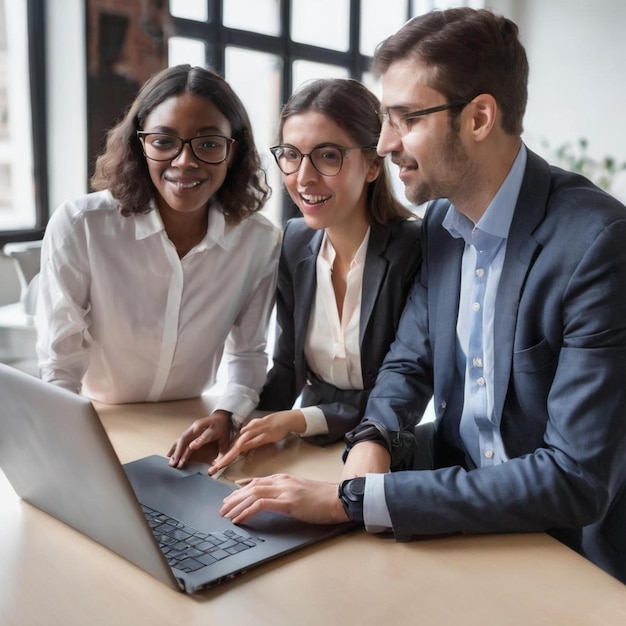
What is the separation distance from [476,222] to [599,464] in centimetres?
54

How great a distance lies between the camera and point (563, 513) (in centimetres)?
121

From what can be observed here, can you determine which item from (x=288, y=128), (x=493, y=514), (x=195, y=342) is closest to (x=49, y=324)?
(x=195, y=342)

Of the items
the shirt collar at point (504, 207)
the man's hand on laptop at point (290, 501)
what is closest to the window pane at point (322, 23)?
the shirt collar at point (504, 207)

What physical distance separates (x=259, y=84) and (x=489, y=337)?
16.4 ft

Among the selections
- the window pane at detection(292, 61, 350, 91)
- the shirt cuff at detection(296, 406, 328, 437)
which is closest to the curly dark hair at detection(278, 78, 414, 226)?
the shirt cuff at detection(296, 406, 328, 437)

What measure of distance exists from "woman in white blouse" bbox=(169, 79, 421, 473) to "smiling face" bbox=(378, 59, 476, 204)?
0.26 meters

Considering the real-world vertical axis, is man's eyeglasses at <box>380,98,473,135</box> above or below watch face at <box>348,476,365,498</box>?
above

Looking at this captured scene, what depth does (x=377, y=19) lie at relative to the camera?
7.00 metres

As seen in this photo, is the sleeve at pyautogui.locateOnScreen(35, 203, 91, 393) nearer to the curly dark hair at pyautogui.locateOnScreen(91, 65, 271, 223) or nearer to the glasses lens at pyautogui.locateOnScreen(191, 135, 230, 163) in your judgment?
the curly dark hair at pyautogui.locateOnScreen(91, 65, 271, 223)

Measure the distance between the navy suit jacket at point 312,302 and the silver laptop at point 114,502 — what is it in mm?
477

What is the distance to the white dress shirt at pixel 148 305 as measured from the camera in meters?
1.75

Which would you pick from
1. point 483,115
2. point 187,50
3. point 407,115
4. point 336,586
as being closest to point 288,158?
point 407,115

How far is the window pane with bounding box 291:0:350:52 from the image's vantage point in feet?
20.2

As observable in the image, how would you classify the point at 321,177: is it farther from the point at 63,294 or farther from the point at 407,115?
the point at 63,294
